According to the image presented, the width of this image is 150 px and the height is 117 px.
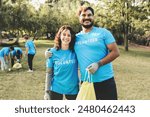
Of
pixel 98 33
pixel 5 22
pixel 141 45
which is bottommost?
pixel 141 45

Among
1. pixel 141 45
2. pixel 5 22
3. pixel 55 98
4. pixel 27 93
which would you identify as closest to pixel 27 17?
pixel 5 22

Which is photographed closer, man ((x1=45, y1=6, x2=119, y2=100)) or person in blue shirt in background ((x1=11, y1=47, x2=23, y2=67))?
man ((x1=45, y1=6, x2=119, y2=100))

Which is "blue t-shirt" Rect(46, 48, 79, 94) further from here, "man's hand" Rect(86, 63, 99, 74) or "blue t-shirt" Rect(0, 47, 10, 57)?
"blue t-shirt" Rect(0, 47, 10, 57)

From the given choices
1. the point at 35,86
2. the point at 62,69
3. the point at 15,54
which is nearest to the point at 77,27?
the point at 15,54

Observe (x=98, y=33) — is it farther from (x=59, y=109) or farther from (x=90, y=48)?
(x=59, y=109)

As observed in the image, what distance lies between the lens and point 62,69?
4766 mm

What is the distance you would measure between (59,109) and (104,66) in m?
0.77

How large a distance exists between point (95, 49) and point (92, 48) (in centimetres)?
4

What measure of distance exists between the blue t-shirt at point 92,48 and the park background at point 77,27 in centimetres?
143

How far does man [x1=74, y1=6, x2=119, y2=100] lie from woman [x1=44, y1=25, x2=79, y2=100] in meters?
0.11

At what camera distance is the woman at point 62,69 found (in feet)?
15.3

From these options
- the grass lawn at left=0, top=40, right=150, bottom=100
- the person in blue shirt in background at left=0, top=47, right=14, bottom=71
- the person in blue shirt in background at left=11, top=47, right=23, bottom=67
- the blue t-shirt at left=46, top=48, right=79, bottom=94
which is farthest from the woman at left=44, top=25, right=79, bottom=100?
the person in blue shirt in background at left=11, top=47, right=23, bottom=67

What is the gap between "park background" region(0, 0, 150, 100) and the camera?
10.8 meters

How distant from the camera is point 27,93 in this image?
995 cm
